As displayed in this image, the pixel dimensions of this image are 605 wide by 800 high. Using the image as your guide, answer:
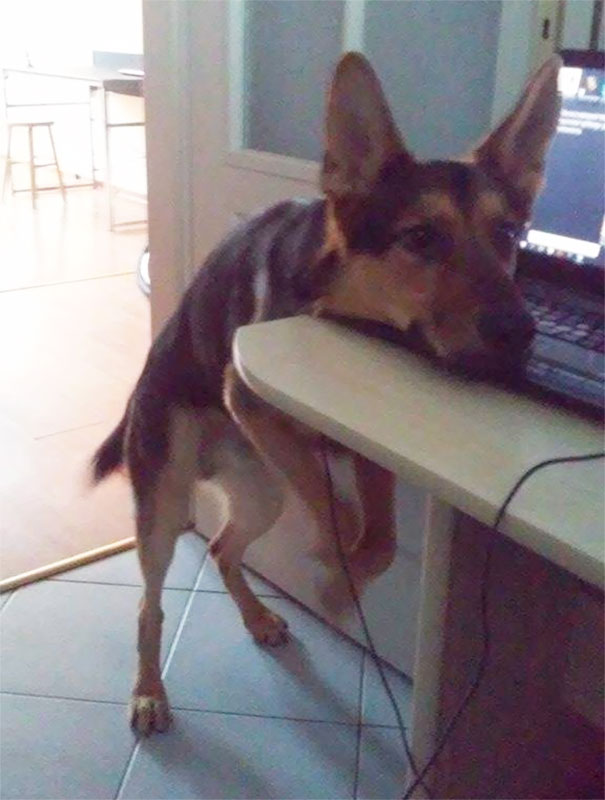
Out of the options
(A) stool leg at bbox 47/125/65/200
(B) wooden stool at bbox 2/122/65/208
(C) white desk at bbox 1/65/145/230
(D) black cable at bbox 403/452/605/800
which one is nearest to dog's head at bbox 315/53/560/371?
(D) black cable at bbox 403/452/605/800

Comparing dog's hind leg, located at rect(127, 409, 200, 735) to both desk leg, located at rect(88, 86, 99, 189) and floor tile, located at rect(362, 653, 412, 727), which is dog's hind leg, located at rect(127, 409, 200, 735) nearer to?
floor tile, located at rect(362, 653, 412, 727)

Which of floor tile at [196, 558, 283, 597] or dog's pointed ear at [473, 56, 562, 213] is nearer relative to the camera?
dog's pointed ear at [473, 56, 562, 213]

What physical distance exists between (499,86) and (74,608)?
1287 millimetres

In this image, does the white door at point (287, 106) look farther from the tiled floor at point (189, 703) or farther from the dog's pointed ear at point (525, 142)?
the dog's pointed ear at point (525, 142)

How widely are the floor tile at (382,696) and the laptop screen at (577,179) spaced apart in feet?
2.84

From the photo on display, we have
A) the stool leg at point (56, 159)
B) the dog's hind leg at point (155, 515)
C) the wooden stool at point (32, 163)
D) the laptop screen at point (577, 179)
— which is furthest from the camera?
the stool leg at point (56, 159)

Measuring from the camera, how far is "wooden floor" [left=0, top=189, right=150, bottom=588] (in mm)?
2227

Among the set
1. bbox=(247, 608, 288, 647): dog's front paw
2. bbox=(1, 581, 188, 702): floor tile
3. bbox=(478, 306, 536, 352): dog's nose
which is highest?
bbox=(478, 306, 536, 352): dog's nose

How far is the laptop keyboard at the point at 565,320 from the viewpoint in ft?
3.25

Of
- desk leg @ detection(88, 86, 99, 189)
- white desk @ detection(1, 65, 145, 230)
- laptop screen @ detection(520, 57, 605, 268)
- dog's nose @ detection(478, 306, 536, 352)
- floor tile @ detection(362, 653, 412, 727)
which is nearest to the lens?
dog's nose @ detection(478, 306, 536, 352)

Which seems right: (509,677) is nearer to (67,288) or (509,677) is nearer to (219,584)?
(219,584)

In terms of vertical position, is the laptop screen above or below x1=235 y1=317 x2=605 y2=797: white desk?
above

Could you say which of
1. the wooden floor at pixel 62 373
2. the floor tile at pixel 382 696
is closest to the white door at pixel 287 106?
the floor tile at pixel 382 696

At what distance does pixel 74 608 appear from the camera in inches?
76.4
